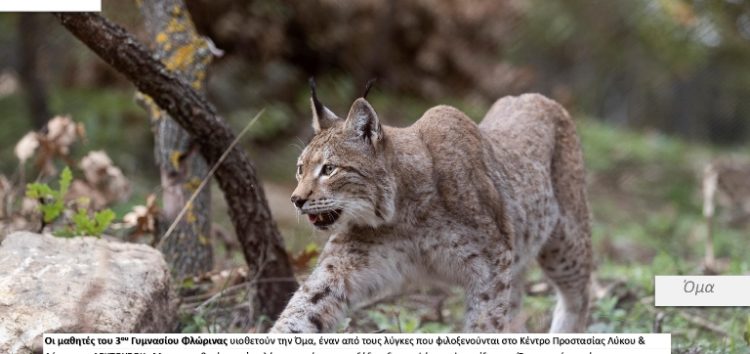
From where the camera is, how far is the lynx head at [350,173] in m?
3.41

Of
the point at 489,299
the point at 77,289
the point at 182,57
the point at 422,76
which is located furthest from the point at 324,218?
the point at 422,76

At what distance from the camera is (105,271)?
369 cm

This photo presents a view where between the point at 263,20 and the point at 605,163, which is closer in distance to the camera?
the point at 263,20

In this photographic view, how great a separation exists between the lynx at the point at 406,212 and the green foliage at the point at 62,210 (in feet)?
3.11

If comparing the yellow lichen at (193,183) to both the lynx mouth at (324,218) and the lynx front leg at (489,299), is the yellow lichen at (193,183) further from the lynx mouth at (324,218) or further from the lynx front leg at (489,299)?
the lynx front leg at (489,299)

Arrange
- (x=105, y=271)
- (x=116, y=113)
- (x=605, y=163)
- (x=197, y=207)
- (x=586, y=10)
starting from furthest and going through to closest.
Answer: (x=586, y=10) < (x=605, y=163) < (x=116, y=113) < (x=197, y=207) < (x=105, y=271)

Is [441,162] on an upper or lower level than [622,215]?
lower

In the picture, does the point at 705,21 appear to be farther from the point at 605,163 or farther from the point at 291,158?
the point at 291,158

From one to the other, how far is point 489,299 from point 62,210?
1.83 meters

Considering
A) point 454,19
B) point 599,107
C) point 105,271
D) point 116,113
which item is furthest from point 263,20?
point 599,107

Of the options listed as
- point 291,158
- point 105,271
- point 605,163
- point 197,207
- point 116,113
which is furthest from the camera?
point 605,163

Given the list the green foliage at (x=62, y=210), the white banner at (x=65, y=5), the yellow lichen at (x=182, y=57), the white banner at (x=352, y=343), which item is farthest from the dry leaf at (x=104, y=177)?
the white banner at (x=352, y=343)

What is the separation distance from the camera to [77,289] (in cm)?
353

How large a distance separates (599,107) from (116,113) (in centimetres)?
749
